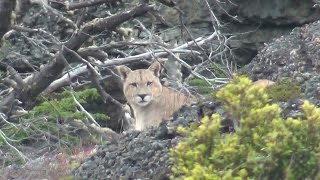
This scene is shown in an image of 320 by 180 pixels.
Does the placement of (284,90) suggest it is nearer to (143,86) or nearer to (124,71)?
(143,86)

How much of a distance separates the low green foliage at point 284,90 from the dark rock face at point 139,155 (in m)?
0.83

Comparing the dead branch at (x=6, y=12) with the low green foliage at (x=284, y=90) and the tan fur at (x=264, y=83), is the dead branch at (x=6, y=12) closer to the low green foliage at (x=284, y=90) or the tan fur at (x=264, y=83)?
the tan fur at (x=264, y=83)

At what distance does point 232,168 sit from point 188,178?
0.40 metres

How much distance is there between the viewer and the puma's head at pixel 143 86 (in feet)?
47.5

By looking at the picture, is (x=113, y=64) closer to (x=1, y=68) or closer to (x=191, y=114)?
(x=191, y=114)

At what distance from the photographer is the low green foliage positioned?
31.9 feet

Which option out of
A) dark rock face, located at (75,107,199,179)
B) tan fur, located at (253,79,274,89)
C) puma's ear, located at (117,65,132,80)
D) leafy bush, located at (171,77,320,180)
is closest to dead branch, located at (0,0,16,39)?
dark rock face, located at (75,107,199,179)

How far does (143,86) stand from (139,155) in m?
5.02

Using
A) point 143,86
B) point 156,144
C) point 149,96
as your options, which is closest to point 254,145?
point 156,144

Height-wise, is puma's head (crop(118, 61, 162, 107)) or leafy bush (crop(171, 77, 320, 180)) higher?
leafy bush (crop(171, 77, 320, 180))

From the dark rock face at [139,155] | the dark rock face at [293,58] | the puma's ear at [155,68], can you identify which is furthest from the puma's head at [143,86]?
the dark rock face at [139,155]

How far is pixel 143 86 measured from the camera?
576 inches

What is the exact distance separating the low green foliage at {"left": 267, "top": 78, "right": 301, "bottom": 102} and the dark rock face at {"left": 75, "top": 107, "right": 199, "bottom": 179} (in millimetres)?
832

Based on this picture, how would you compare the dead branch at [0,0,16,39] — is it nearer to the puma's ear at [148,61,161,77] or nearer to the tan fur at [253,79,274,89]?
the tan fur at [253,79,274,89]
